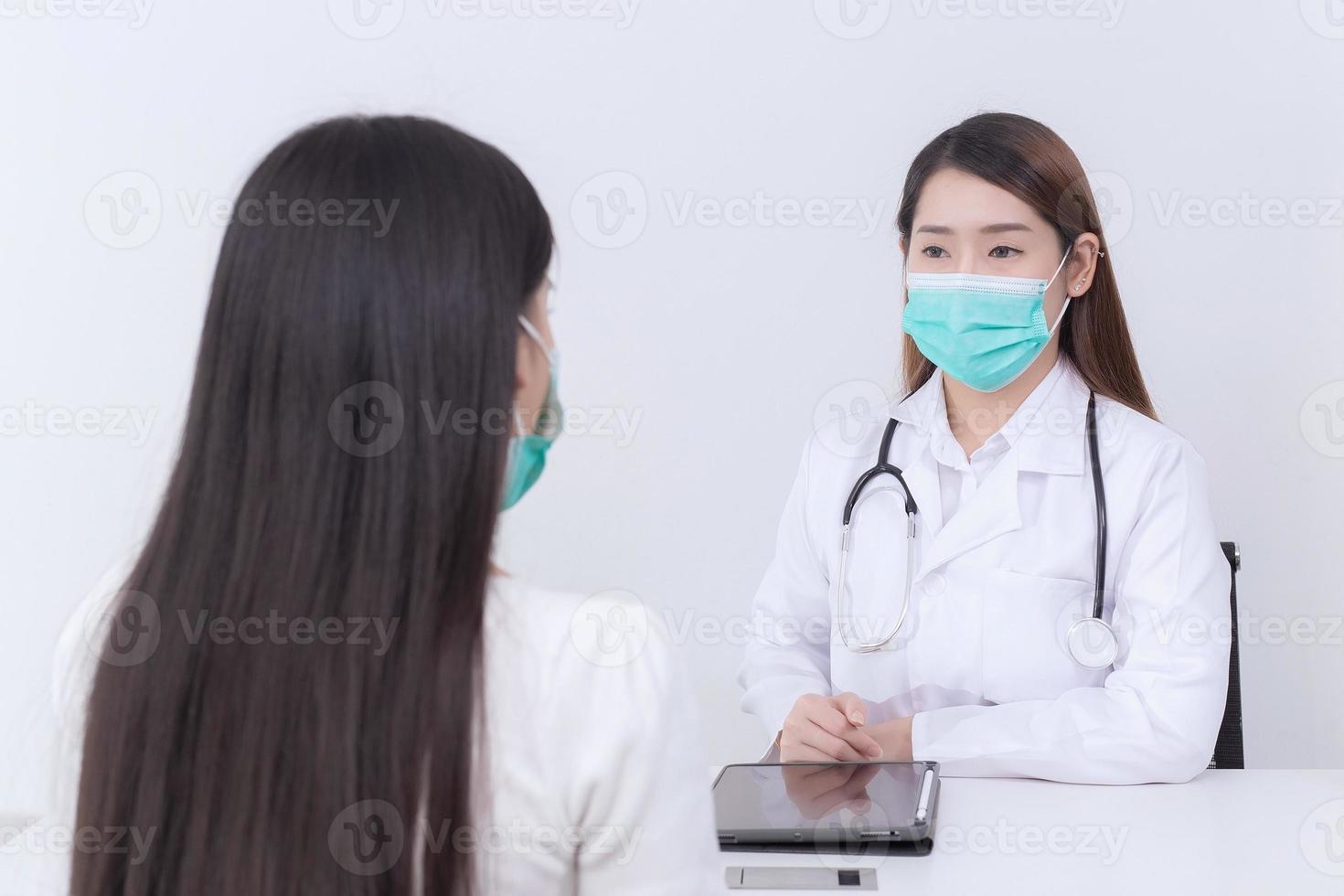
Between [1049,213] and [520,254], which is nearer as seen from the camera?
[520,254]

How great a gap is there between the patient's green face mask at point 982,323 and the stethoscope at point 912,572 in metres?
0.16

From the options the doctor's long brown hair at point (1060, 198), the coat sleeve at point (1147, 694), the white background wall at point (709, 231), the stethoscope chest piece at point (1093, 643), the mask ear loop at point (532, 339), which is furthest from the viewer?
the white background wall at point (709, 231)

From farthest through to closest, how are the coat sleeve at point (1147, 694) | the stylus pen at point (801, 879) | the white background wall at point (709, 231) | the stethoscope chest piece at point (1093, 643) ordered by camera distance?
the white background wall at point (709, 231) < the stethoscope chest piece at point (1093, 643) < the coat sleeve at point (1147, 694) < the stylus pen at point (801, 879)

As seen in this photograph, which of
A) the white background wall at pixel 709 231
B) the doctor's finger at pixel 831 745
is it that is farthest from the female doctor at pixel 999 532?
the white background wall at pixel 709 231

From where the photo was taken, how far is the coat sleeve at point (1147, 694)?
1.44m

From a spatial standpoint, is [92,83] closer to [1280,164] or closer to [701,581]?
[701,581]

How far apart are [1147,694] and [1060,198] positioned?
0.74 meters

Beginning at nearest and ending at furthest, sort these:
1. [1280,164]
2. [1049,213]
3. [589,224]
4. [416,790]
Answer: [416,790] → [1049,213] → [1280,164] → [589,224]

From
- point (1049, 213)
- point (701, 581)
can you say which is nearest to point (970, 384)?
point (1049, 213)

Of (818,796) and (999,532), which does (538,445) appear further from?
(999,532)

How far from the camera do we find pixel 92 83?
2371 millimetres

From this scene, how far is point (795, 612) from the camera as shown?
1875 mm

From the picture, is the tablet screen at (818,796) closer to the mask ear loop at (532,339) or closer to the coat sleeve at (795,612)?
the coat sleeve at (795,612)

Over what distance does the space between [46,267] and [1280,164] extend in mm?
2528
